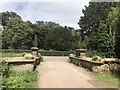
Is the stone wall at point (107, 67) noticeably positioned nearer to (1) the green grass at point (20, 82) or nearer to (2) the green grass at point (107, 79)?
(2) the green grass at point (107, 79)

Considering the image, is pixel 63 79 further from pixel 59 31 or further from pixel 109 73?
pixel 59 31

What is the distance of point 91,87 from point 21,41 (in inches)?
1999

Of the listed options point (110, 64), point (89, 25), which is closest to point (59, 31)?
point (89, 25)

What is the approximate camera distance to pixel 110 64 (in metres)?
16.7

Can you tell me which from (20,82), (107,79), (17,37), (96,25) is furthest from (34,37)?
(20,82)

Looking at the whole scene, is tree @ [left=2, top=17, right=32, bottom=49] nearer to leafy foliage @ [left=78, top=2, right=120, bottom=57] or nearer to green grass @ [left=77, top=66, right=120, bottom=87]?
leafy foliage @ [left=78, top=2, right=120, bottom=57]

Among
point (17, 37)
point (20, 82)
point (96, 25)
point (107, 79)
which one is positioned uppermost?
point (96, 25)

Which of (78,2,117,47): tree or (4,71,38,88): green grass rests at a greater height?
(78,2,117,47): tree

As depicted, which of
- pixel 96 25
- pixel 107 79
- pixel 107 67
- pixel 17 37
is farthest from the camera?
pixel 17 37

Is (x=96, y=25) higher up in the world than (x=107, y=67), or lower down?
higher up

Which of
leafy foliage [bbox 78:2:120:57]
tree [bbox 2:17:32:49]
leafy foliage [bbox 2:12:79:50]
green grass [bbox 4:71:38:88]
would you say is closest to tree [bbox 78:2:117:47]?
leafy foliage [bbox 78:2:120:57]

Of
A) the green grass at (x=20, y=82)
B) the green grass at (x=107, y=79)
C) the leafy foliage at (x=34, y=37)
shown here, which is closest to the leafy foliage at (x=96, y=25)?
the leafy foliage at (x=34, y=37)

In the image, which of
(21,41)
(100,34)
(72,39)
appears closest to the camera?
(100,34)

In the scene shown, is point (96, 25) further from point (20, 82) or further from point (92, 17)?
point (20, 82)
